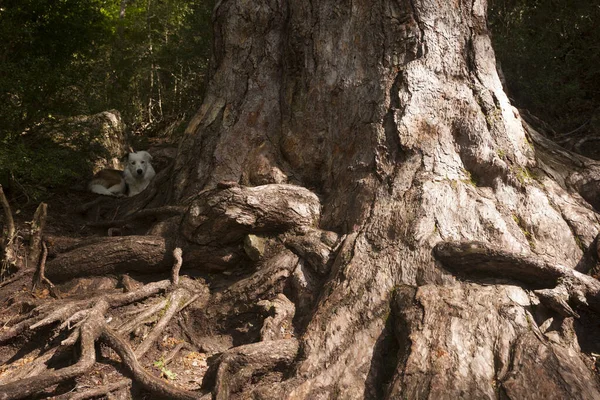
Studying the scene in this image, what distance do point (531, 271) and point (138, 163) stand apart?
7986 mm

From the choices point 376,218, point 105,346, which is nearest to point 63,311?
point 105,346

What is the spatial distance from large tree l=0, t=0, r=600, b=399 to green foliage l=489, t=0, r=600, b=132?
375 cm

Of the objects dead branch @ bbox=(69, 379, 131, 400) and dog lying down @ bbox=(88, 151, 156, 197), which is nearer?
dead branch @ bbox=(69, 379, 131, 400)

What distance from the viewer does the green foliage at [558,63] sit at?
9.76 metres

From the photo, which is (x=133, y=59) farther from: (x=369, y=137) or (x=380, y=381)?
(x=380, y=381)

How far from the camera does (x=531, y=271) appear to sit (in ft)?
14.7

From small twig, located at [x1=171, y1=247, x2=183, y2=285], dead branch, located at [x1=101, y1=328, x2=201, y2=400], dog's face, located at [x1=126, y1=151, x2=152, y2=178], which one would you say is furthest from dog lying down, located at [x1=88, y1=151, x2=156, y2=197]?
dead branch, located at [x1=101, y1=328, x2=201, y2=400]

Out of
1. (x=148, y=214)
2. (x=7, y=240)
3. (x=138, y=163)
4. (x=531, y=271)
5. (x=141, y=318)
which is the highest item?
(x=138, y=163)

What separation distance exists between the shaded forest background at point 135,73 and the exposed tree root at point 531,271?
17.7ft

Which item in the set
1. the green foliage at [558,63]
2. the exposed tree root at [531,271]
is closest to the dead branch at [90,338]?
the exposed tree root at [531,271]

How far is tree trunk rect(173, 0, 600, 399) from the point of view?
4.04 m

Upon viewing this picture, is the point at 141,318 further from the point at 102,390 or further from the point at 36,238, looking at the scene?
the point at 36,238

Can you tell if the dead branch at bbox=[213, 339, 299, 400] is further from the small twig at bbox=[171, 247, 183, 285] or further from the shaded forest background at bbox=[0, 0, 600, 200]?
the shaded forest background at bbox=[0, 0, 600, 200]

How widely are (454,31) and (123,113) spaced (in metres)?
10.3
